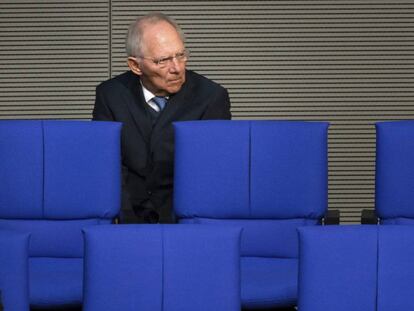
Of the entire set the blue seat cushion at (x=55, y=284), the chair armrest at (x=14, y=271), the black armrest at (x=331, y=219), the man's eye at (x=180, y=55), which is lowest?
the blue seat cushion at (x=55, y=284)

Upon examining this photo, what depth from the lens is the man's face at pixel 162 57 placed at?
3.29 meters

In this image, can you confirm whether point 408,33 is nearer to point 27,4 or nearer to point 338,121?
point 338,121

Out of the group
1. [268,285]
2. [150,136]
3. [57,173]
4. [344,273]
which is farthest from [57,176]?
[344,273]

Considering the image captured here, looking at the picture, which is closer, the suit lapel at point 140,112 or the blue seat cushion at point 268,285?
the blue seat cushion at point 268,285

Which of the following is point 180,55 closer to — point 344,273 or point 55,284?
point 55,284

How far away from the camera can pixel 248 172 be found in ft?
9.53

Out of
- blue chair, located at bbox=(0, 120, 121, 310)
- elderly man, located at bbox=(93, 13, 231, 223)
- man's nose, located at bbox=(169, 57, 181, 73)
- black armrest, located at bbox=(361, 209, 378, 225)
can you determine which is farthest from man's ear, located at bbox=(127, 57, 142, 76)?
→ black armrest, located at bbox=(361, 209, 378, 225)

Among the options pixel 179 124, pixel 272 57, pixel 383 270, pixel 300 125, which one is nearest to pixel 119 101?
pixel 179 124

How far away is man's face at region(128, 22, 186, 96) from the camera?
329 centimetres

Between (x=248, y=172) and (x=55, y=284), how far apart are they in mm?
611

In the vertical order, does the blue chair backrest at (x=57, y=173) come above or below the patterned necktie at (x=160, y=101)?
below

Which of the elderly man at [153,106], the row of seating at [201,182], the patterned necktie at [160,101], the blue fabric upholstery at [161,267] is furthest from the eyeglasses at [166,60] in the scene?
the blue fabric upholstery at [161,267]

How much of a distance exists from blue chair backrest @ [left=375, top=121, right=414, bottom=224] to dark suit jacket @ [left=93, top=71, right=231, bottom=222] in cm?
60

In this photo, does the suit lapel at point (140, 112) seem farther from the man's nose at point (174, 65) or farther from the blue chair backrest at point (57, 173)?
the blue chair backrest at point (57, 173)
